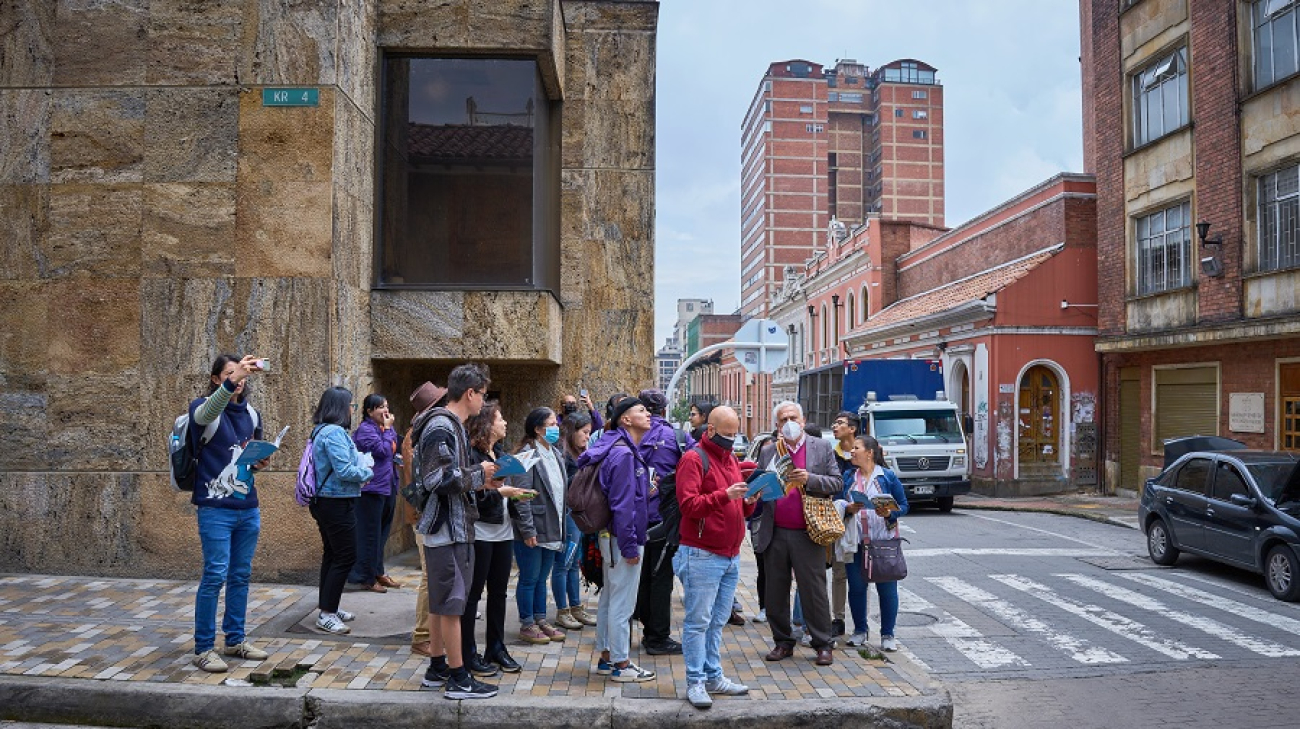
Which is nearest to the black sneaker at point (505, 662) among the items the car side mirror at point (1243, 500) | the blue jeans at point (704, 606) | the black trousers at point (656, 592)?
the black trousers at point (656, 592)

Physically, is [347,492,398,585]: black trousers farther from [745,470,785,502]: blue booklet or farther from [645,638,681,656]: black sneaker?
[745,470,785,502]: blue booklet

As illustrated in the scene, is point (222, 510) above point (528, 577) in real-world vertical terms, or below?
above

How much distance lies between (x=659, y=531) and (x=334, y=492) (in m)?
2.34

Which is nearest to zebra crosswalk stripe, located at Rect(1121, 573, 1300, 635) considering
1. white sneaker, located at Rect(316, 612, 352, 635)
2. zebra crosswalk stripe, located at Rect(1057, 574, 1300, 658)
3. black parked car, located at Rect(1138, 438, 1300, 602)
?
zebra crosswalk stripe, located at Rect(1057, 574, 1300, 658)

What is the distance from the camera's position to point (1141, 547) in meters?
13.4

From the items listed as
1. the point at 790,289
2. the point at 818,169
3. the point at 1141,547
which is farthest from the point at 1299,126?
the point at 818,169

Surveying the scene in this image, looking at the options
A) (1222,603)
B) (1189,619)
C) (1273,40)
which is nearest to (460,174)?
(1189,619)

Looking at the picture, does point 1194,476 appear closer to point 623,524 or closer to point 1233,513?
point 1233,513

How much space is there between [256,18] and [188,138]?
1278mm

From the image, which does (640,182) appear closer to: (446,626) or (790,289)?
(446,626)

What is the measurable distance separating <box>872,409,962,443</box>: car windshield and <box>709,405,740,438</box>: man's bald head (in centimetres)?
1339

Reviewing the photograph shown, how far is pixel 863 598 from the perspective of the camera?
7.09 m

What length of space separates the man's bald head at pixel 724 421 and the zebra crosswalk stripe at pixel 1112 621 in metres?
4.25

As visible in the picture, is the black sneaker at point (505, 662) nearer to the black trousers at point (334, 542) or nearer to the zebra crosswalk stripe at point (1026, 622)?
the black trousers at point (334, 542)
